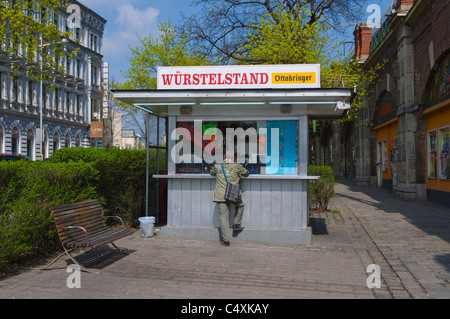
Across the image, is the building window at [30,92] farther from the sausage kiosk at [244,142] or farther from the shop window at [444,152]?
the shop window at [444,152]

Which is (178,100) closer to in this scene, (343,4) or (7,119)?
(343,4)

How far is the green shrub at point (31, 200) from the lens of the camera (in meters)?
5.55

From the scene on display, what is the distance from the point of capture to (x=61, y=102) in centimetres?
4403

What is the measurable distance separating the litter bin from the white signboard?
2.62 meters

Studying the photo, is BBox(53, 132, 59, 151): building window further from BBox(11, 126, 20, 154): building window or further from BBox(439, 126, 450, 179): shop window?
BBox(439, 126, 450, 179): shop window

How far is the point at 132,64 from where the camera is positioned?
2155cm

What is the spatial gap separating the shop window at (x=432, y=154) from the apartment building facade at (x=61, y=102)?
18.3 metres

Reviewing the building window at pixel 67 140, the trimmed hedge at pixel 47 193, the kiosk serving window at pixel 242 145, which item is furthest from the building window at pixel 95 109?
the kiosk serving window at pixel 242 145

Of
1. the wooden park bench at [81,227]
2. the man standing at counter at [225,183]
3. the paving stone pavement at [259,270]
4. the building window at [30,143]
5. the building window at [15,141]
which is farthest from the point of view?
the building window at [30,143]

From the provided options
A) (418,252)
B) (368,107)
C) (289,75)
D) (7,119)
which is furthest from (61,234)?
(7,119)

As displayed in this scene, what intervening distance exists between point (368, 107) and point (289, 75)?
16.9 meters

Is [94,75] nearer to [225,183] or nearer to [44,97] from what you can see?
[44,97]

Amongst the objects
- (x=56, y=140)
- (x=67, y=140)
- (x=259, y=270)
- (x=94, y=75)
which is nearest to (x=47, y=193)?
(x=259, y=270)

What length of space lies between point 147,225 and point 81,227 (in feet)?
8.22
